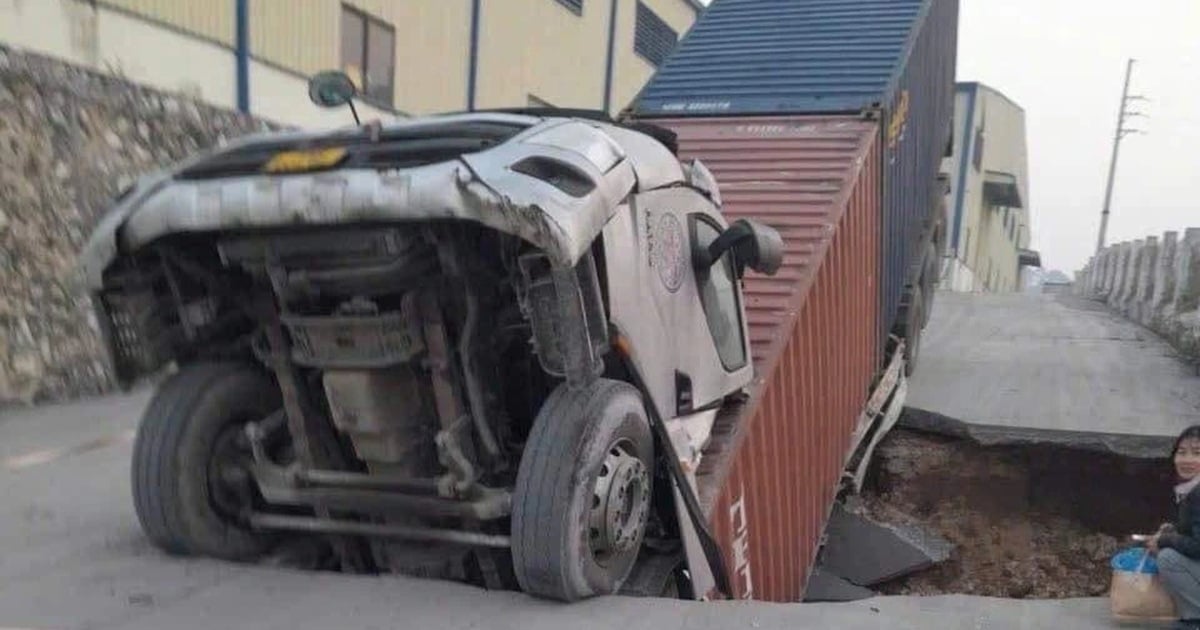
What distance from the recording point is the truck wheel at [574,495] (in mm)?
3240

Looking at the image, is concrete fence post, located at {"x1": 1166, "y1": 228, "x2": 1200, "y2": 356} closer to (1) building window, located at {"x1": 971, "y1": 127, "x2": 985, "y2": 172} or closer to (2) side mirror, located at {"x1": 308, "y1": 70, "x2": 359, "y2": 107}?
(2) side mirror, located at {"x1": 308, "y1": 70, "x2": 359, "y2": 107}

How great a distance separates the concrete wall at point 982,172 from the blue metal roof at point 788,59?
20.1 m

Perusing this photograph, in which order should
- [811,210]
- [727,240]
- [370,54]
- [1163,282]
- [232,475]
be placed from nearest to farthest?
1. [232,475]
2. [727,240]
3. [811,210]
4. [370,54]
5. [1163,282]

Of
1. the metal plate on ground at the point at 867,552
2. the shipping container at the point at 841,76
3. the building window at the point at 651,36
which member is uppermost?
the building window at the point at 651,36

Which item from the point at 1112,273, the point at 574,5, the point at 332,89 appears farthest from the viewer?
the point at 1112,273

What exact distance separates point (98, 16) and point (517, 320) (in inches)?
335

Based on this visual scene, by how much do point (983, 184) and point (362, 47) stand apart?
3262 centimetres

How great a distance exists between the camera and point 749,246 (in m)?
4.32

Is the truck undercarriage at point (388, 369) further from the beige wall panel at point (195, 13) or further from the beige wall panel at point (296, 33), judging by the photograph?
the beige wall panel at point (296, 33)

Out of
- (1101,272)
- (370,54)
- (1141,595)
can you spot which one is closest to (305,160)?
(1141,595)

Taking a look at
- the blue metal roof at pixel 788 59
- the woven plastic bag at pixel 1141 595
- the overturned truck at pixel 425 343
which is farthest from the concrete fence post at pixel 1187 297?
the overturned truck at pixel 425 343

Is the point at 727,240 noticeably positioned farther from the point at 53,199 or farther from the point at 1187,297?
the point at 1187,297

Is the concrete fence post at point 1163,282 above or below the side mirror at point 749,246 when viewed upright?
below

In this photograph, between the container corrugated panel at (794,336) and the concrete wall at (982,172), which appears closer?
the container corrugated panel at (794,336)
